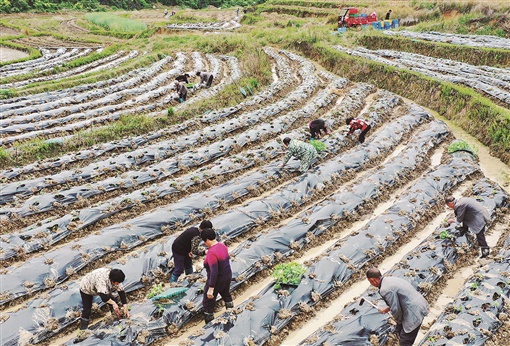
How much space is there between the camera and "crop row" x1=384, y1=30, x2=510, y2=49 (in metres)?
23.3

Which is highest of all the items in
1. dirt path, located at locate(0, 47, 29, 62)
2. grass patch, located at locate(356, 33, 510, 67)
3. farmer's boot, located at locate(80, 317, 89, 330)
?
dirt path, located at locate(0, 47, 29, 62)

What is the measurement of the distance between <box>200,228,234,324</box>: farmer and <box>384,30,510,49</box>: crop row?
23667 mm

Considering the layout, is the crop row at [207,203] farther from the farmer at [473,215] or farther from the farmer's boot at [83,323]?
the farmer at [473,215]

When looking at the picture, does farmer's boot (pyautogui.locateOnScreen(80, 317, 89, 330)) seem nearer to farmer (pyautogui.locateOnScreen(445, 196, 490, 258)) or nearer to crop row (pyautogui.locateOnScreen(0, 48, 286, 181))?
crop row (pyautogui.locateOnScreen(0, 48, 286, 181))

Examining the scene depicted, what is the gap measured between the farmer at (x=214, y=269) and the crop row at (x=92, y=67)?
21739 mm

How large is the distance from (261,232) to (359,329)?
3046 millimetres

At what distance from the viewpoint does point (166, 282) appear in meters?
6.90

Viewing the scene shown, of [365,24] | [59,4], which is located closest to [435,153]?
[365,24]

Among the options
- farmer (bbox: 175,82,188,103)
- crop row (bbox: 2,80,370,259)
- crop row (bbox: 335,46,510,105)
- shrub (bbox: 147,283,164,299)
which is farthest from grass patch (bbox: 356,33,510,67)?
shrub (bbox: 147,283,164,299)

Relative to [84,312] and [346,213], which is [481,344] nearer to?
[346,213]

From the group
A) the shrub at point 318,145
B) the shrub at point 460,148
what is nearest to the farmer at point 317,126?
the shrub at point 318,145

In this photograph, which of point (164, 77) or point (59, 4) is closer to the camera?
point (164, 77)

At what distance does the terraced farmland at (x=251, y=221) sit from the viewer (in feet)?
18.7

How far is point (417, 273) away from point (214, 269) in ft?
11.7
